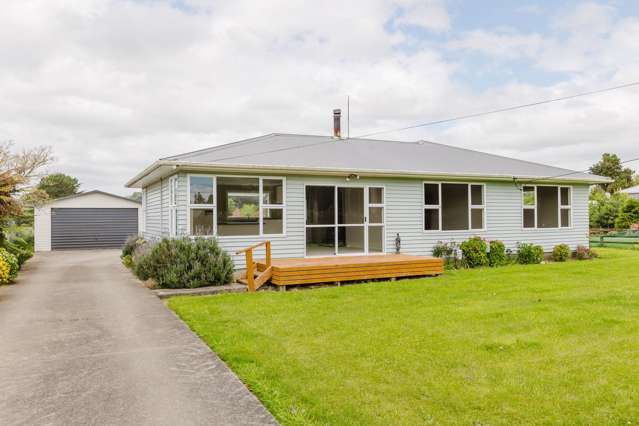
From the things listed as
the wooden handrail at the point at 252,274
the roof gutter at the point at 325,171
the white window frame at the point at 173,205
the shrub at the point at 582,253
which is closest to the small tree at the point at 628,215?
the shrub at the point at 582,253

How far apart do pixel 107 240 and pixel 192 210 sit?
14823mm

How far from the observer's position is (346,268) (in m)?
10.3

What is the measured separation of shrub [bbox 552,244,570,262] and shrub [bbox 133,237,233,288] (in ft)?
35.6

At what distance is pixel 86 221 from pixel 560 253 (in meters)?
20.5

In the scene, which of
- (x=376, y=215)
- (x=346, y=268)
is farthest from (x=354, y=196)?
(x=346, y=268)

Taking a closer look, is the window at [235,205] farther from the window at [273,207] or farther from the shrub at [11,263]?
the shrub at [11,263]

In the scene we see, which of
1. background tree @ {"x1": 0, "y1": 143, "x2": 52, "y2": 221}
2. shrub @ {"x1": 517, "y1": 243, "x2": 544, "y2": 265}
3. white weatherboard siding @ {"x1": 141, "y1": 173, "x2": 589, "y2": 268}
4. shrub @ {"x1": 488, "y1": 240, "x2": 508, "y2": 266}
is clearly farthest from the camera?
shrub @ {"x1": 517, "y1": 243, "x2": 544, "y2": 265}

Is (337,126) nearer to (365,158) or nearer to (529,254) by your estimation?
(365,158)

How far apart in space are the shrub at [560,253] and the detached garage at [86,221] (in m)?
18.5

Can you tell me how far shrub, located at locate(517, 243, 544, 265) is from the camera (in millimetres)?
14367

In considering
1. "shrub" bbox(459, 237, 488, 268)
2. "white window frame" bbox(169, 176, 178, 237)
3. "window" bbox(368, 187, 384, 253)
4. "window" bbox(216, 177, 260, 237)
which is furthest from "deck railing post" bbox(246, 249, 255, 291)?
"shrub" bbox(459, 237, 488, 268)

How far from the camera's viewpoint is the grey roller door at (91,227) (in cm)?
2264

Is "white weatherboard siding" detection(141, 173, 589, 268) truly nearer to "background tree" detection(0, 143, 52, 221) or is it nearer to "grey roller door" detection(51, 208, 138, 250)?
"background tree" detection(0, 143, 52, 221)

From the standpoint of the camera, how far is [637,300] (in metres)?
7.90
